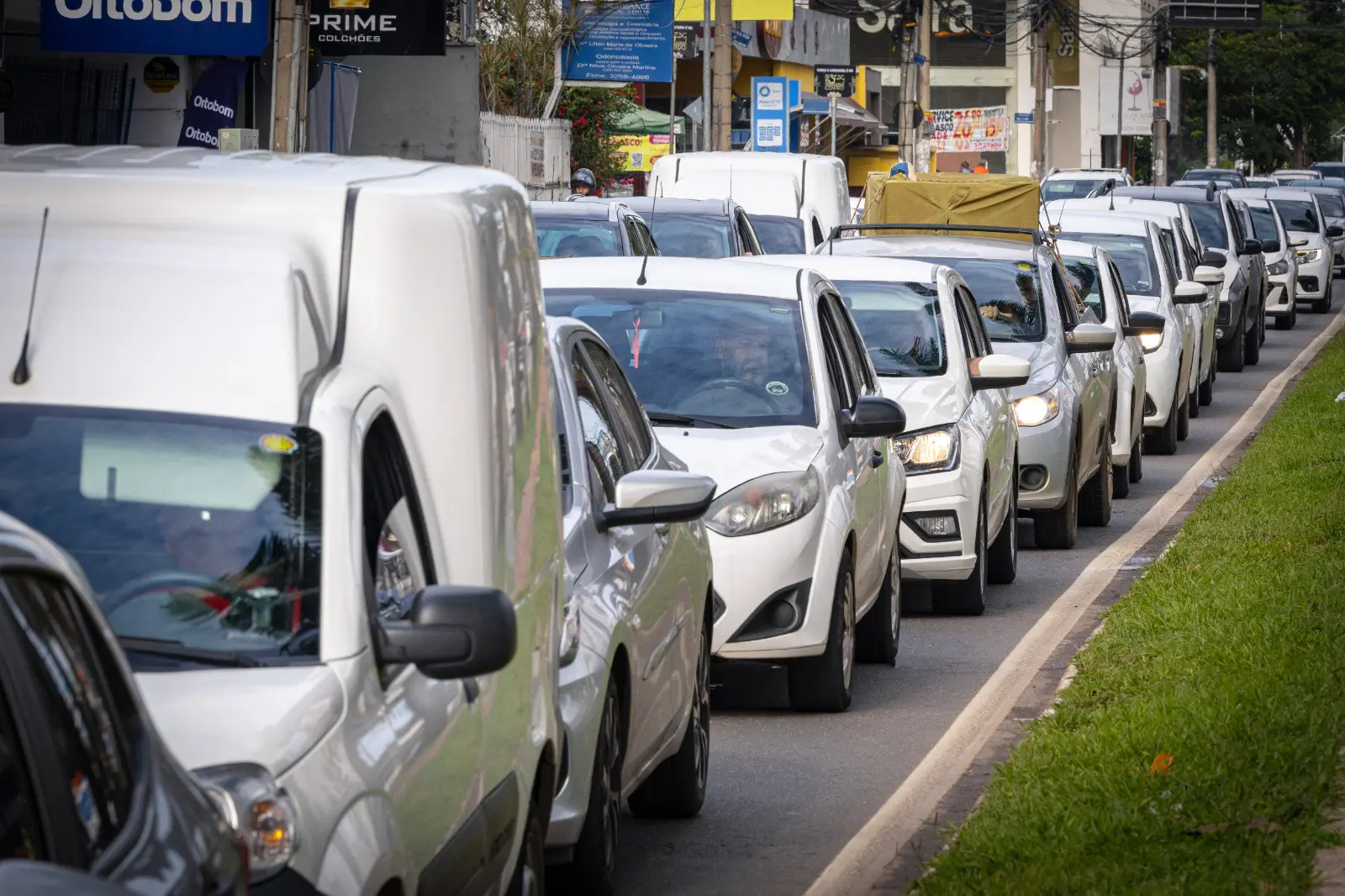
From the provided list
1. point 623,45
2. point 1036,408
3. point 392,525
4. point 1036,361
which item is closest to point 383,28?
point 1036,361

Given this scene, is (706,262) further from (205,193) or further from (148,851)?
(148,851)

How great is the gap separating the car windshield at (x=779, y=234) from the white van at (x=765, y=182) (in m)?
1.76

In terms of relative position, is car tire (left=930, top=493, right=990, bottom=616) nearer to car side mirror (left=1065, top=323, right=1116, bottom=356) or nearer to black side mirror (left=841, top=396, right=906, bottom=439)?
black side mirror (left=841, top=396, right=906, bottom=439)

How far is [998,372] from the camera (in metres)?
12.3

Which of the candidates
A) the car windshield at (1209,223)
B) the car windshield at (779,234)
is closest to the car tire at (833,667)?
the car windshield at (779,234)

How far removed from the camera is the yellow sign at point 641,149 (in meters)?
51.0

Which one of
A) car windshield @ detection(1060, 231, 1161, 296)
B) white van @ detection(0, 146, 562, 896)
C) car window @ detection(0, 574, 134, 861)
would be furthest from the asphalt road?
car windshield @ detection(1060, 231, 1161, 296)

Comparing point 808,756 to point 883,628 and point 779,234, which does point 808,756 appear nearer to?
point 883,628

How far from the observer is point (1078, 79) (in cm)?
10944

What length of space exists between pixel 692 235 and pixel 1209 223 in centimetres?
1164

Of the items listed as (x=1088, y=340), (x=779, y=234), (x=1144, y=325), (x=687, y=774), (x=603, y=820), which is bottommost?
(x=687, y=774)

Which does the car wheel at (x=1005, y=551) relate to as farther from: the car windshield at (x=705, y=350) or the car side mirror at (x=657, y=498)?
the car side mirror at (x=657, y=498)

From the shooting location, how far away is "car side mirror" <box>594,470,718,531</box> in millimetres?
6422

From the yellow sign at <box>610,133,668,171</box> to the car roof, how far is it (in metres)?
40.4
